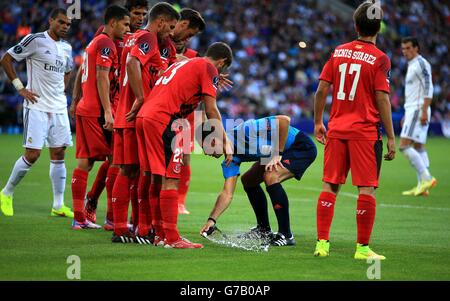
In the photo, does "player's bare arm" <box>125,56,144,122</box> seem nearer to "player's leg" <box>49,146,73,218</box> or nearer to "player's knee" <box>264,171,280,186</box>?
"player's knee" <box>264,171,280,186</box>

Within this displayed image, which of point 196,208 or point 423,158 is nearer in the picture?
point 196,208

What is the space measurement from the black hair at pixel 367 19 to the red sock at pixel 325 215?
1.68 m

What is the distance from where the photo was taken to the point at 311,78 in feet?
119

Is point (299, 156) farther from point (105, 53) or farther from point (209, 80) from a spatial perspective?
point (105, 53)

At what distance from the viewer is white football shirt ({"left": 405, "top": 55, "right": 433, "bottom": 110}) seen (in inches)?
617

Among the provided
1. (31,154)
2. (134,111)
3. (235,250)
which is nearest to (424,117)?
(31,154)

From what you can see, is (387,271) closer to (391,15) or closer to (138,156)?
(138,156)

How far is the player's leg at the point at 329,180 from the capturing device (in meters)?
8.51

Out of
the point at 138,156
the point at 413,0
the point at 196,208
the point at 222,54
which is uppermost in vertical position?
the point at 413,0

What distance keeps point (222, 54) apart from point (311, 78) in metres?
27.4

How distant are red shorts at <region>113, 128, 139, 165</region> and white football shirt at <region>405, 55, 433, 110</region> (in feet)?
26.5

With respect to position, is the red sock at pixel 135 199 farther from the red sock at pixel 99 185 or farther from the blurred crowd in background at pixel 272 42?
the blurred crowd in background at pixel 272 42

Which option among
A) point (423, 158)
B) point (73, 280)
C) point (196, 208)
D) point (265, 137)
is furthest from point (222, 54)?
point (423, 158)

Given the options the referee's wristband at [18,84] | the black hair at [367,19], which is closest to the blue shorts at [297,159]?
the black hair at [367,19]
